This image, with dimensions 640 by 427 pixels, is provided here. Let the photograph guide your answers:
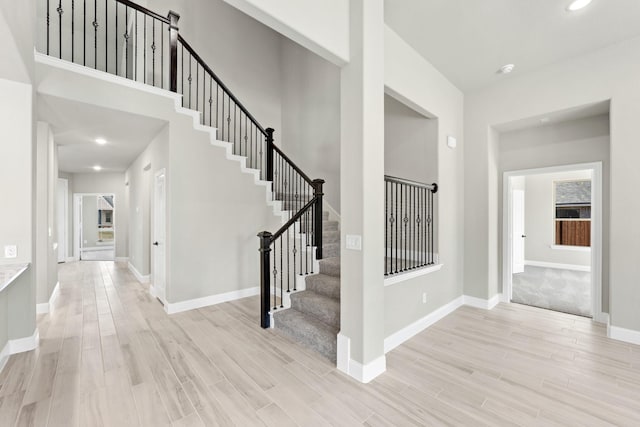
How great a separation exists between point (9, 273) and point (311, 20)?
3207 millimetres

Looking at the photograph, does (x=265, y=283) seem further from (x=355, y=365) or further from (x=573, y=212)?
(x=573, y=212)

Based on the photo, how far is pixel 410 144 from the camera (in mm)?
4027

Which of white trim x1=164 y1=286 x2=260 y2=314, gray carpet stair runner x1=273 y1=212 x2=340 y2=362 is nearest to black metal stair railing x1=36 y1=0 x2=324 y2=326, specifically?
gray carpet stair runner x1=273 y1=212 x2=340 y2=362

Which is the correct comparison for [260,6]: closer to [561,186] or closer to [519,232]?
[519,232]

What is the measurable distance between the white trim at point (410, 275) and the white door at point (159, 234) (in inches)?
130

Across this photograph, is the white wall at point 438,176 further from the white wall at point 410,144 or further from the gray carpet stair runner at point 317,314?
the gray carpet stair runner at point 317,314

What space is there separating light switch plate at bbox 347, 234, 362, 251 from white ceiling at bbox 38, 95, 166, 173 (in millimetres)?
3183

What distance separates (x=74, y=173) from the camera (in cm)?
852

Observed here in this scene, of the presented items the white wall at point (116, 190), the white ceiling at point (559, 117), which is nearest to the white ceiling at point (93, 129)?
the white wall at point (116, 190)

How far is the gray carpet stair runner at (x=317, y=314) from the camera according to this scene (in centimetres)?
273

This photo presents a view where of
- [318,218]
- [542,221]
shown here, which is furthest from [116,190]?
[542,221]

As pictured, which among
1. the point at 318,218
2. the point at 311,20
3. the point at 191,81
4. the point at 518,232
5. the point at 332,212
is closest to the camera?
the point at 311,20

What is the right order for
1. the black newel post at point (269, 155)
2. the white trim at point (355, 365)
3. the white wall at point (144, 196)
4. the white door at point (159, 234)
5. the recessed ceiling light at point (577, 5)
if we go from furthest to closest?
the black newel post at point (269, 155) → the white wall at point (144, 196) → the white door at point (159, 234) → the recessed ceiling light at point (577, 5) → the white trim at point (355, 365)

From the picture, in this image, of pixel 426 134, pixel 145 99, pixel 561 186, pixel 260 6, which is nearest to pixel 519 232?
pixel 561 186
